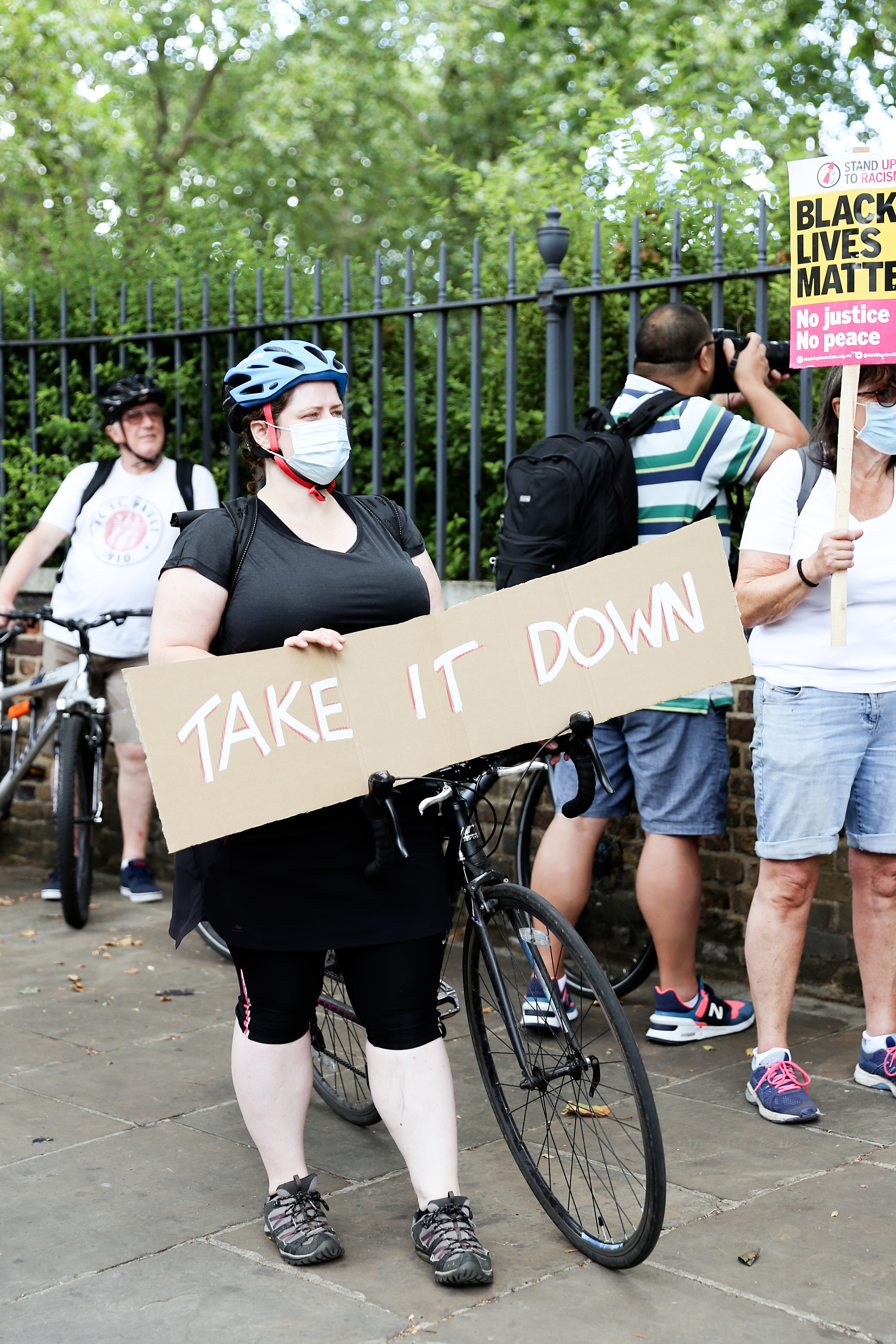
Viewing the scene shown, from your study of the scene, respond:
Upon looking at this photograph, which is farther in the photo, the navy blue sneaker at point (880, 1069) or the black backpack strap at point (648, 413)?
the black backpack strap at point (648, 413)

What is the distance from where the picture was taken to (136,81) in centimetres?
2244

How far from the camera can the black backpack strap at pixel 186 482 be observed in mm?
6426

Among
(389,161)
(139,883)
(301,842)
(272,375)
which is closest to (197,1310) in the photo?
(301,842)

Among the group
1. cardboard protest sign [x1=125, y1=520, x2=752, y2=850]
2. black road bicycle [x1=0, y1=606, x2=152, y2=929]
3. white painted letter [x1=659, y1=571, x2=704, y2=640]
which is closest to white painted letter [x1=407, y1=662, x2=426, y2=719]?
cardboard protest sign [x1=125, y1=520, x2=752, y2=850]

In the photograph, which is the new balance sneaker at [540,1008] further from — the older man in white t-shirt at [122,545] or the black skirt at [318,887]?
the older man in white t-shirt at [122,545]

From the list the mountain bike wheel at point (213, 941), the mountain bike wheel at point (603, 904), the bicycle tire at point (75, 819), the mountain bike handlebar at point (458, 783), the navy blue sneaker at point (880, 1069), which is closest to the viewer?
the mountain bike handlebar at point (458, 783)

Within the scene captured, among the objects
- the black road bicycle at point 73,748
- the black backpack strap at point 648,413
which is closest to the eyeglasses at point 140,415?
the black road bicycle at point 73,748

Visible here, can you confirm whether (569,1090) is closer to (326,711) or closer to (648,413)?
(326,711)

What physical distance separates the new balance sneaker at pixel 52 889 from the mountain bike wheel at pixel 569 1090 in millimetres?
3828

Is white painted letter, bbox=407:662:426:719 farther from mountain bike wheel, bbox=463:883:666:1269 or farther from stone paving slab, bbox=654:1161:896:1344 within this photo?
stone paving slab, bbox=654:1161:896:1344

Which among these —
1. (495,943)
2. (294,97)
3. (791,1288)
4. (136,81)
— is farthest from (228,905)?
(136,81)

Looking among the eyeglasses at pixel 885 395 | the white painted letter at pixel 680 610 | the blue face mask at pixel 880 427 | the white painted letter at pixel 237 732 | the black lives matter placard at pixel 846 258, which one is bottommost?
the white painted letter at pixel 237 732

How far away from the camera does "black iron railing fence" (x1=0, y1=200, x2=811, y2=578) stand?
17.5 feet

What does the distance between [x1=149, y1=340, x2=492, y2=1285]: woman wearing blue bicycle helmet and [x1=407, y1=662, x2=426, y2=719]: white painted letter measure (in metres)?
0.15
